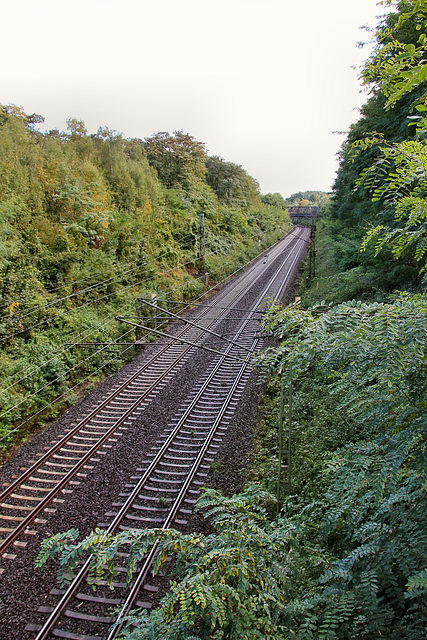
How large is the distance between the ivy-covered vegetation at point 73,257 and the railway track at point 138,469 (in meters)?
1.52

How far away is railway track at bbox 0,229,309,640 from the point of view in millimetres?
5508

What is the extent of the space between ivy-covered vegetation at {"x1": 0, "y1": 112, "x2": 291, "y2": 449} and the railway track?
4.98 ft

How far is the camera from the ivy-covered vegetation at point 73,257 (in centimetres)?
1155

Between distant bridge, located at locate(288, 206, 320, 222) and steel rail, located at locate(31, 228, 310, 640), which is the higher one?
distant bridge, located at locate(288, 206, 320, 222)

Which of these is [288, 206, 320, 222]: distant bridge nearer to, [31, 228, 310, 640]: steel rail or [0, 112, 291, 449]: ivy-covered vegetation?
[0, 112, 291, 449]: ivy-covered vegetation

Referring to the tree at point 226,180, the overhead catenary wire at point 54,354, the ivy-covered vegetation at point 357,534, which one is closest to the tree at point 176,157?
the tree at point 226,180

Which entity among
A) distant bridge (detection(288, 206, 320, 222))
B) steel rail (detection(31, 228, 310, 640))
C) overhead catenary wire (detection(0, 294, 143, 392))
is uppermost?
distant bridge (detection(288, 206, 320, 222))

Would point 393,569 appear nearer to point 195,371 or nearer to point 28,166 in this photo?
point 195,371

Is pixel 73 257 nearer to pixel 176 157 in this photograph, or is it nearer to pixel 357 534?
pixel 357 534

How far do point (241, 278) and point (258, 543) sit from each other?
83.7ft

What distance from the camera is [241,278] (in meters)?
28.1

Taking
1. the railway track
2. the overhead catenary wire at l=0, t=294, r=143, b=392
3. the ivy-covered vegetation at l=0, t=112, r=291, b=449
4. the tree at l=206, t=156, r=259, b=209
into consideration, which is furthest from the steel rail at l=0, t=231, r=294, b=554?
the tree at l=206, t=156, r=259, b=209

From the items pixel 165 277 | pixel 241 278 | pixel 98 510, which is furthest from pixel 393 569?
pixel 241 278

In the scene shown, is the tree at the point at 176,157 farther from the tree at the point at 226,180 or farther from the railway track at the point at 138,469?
the railway track at the point at 138,469
